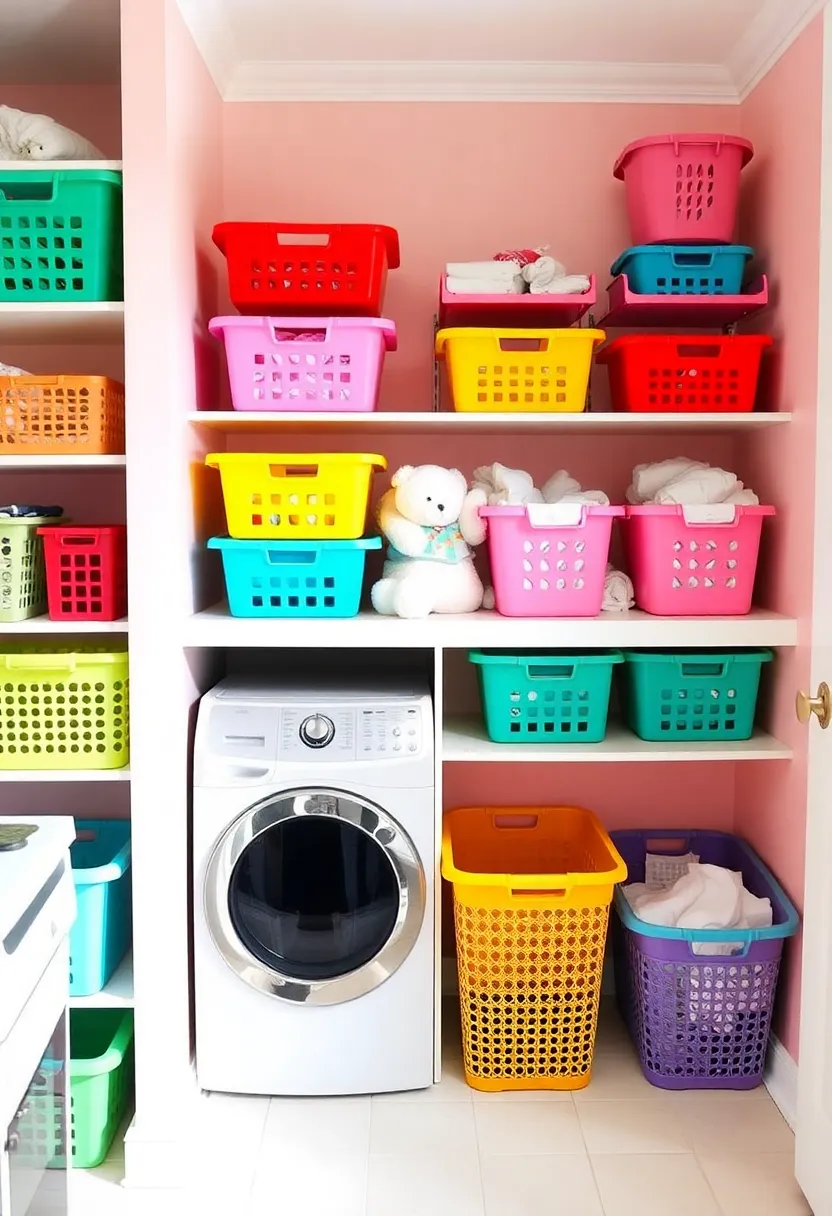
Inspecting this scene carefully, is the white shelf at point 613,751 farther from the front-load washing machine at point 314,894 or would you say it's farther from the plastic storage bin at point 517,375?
the plastic storage bin at point 517,375

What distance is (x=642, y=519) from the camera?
2.46 meters

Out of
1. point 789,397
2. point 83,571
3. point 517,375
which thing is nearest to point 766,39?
point 789,397

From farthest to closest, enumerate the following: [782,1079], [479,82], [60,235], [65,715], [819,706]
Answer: [479,82], [782,1079], [65,715], [60,235], [819,706]

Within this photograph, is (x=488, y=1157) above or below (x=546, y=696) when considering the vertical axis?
below

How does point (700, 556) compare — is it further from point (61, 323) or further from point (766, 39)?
point (61, 323)

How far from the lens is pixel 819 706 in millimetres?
1908

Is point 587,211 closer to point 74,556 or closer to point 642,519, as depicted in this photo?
point 642,519

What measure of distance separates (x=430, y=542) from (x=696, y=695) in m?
0.72

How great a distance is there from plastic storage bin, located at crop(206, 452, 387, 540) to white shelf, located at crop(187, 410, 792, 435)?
0.28 ft

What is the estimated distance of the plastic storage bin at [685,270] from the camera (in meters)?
2.55

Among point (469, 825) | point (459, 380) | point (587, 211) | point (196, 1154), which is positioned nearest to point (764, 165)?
point (587, 211)

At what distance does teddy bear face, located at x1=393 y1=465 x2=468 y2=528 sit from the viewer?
2445mm

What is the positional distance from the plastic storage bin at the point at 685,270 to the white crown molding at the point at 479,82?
501 millimetres

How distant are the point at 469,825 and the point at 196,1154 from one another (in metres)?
1.03
